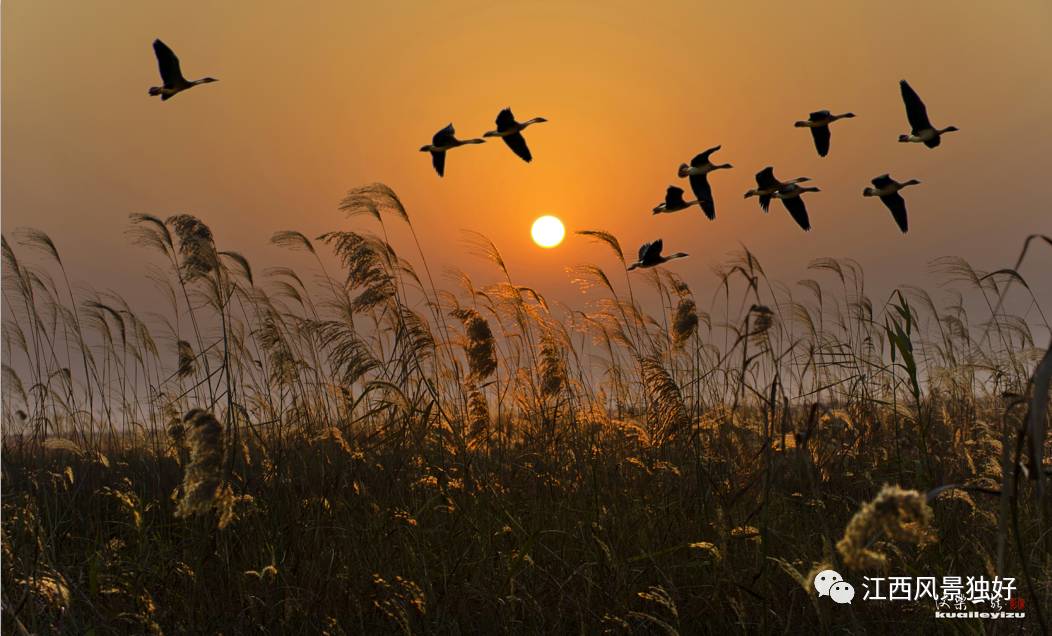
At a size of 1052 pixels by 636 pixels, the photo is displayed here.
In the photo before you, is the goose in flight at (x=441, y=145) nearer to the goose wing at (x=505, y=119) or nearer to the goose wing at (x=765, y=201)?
the goose wing at (x=505, y=119)

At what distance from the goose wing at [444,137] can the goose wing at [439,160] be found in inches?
2.3

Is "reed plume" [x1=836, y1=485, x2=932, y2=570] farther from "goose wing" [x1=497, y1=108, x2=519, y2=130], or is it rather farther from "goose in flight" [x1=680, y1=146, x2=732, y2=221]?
"goose wing" [x1=497, y1=108, x2=519, y2=130]

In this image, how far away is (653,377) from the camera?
3.78m

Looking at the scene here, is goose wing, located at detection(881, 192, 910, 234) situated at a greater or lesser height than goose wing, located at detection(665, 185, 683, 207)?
lesser

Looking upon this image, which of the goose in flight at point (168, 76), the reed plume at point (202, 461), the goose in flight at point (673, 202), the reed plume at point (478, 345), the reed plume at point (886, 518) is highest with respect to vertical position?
the goose in flight at point (168, 76)

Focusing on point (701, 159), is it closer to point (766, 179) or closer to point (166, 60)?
point (766, 179)

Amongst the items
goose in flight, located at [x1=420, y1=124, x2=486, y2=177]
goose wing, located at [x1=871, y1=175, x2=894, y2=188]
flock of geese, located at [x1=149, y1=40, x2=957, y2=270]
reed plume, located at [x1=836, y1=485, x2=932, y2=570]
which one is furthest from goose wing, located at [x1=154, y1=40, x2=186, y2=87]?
reed plume, located at [x1=836, y1=485, x2=932, y2=570]

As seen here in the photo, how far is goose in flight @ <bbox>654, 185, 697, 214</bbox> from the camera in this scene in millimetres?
4246

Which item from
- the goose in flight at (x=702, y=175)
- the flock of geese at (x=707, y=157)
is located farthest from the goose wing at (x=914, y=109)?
the goose in flight at (x=702, y=175)

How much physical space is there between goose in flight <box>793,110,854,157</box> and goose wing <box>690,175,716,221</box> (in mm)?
589

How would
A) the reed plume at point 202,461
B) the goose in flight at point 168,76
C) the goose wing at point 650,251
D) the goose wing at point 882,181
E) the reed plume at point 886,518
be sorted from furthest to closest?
A: the goose in flight at point 168,76
the goose wing at point 650,251
the goose wing at point 882,181
the reed plume at point 202,461
the reed plume at point 886,518

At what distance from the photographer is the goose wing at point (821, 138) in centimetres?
428

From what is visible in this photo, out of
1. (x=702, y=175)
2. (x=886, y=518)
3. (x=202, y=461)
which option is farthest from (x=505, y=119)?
(x=886, y=518)

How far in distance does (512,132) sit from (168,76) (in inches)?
82.7
